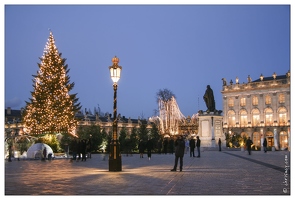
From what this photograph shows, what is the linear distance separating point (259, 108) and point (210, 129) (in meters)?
48.9

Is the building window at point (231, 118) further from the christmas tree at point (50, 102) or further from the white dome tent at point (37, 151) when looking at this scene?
the white dome tent at point (37, 151)

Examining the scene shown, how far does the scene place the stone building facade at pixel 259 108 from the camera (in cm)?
9244

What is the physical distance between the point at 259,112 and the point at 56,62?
61.6 m

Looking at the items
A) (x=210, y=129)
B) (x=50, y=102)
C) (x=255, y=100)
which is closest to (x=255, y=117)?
(x=255, y=100)

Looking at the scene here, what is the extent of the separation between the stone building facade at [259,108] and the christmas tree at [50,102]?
51.8m

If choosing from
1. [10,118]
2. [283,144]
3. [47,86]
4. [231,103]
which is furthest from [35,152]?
[10,118]

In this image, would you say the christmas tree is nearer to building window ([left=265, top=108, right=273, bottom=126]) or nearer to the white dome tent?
the white dome tent

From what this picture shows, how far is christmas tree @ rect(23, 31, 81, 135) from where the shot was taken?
4209 centimetres

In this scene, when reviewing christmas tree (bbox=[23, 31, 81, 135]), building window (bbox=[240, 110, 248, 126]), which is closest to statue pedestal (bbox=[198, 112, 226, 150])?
christmas tree (bbox=[23, 31, 81, 135])

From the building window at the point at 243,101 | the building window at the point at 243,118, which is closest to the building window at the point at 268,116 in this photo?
the building window at the point at 243,118

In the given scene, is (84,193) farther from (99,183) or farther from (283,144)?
(283,144)

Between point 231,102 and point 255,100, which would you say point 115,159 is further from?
point 231,102

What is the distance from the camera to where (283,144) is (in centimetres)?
9088

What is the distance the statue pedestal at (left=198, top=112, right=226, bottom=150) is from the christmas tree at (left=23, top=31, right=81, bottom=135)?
14310mm
